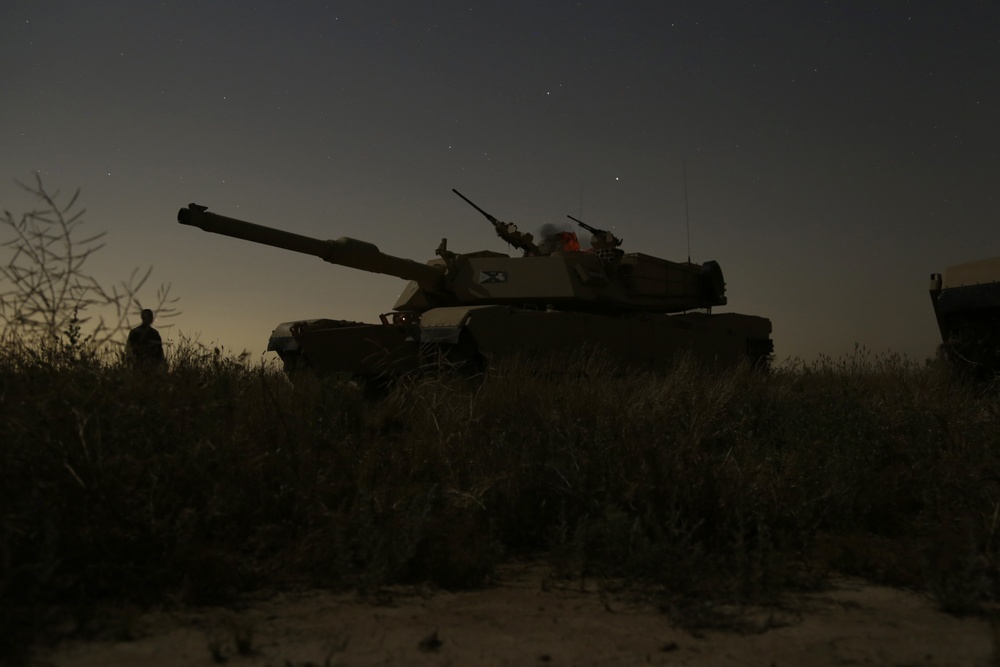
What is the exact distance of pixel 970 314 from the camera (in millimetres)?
7824

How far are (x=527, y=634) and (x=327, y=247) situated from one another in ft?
26.4

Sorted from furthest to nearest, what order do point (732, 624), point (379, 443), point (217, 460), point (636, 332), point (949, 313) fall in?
point (636, 332) < point (949, 313) < point (379, 443) < point (217, 460) < point (732, 624)

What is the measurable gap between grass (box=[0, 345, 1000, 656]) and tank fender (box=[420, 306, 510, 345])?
3.15 meters

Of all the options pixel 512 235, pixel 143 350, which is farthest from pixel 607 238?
pixel 143 350

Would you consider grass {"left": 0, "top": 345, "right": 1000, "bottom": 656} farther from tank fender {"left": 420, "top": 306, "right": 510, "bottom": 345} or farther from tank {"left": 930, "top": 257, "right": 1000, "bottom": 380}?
tank fender {"left": 420, "top": 306, "right": 510, "bottom": 345}

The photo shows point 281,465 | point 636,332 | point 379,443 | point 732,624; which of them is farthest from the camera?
point 636,332

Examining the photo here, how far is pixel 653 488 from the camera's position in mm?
4164

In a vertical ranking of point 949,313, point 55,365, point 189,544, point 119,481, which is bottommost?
point 189,544

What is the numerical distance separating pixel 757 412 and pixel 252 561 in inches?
182

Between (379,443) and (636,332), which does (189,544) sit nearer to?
(379,443)

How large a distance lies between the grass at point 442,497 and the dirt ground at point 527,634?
0.15 metres

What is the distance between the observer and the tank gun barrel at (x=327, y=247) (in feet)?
29.2

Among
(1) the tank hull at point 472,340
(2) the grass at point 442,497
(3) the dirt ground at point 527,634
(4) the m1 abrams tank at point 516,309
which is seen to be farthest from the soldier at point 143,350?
(4) the m1 abrams tank at point 516,309

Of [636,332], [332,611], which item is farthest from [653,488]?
[636,332]
